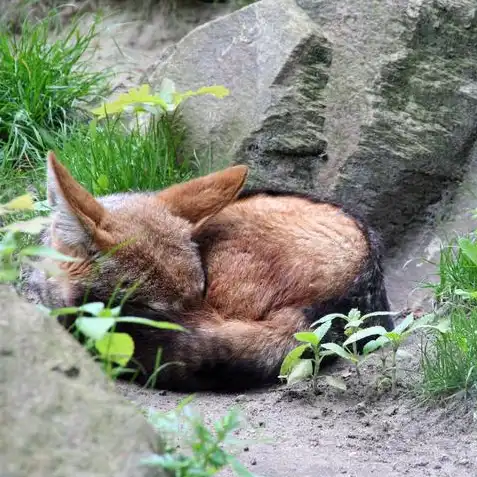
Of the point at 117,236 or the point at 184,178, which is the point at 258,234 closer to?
the point at 117,236

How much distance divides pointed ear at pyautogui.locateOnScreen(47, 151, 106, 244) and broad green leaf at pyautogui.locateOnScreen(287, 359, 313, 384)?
1.15m

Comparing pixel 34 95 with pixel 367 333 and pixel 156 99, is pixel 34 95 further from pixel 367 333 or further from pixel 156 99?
pixel 367 333

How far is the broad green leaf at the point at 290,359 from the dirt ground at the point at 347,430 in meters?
0.12

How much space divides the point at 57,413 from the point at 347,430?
6.70 ft

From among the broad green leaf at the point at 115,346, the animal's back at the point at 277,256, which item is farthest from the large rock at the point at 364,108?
the broad green leaf at the point at 115,346

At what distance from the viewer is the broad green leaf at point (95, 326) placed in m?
2.44

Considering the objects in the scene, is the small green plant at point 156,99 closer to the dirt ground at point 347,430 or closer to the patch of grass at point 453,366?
the dirt ground at point 347,430

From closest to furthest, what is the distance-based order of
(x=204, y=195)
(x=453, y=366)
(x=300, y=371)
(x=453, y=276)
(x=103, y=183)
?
(x=453, y=366) → (x=300, y=371) → (x=204, y=195) → (x=453, y=276) → (x=103, y=183)

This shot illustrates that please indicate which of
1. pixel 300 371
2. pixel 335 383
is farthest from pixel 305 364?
pixel 335 383

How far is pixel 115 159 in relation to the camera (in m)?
6.35

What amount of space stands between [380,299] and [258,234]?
728mm

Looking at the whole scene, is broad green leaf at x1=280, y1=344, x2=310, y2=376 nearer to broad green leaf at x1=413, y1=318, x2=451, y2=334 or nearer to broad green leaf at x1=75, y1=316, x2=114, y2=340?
broad green leaf at x1=413, y1=318, x2=451, y2=334

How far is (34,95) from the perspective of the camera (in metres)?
7.31

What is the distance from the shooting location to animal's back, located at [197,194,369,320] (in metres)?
4.73
